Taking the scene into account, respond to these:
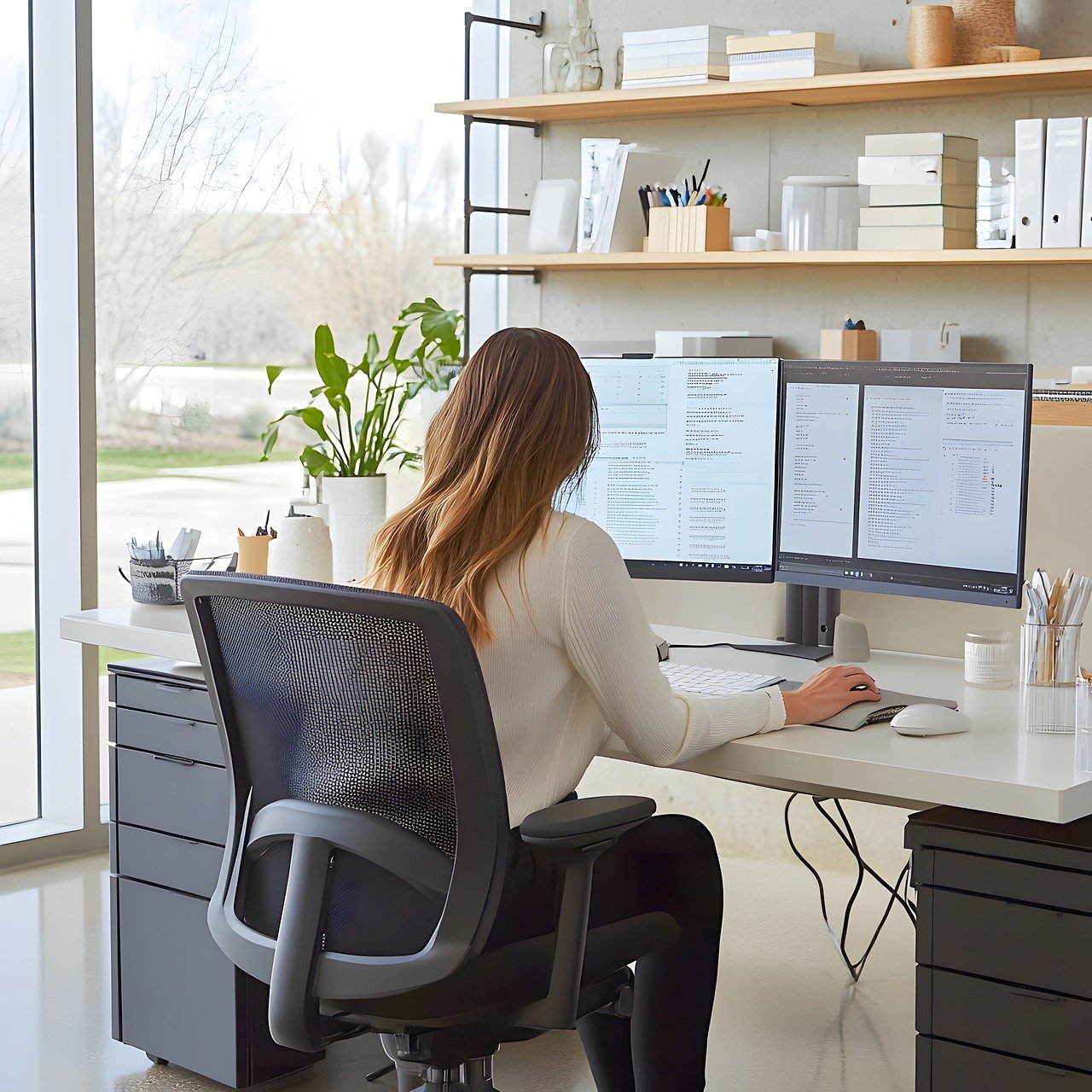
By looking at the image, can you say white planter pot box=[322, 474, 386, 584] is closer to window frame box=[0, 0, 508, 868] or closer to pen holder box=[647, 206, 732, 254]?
window frame box=[0, 0, 508, 868]

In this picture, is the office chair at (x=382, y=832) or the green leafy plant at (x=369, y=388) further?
the green leafy plant at (x=369, y=388)

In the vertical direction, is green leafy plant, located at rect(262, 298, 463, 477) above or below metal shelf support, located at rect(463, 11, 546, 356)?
below

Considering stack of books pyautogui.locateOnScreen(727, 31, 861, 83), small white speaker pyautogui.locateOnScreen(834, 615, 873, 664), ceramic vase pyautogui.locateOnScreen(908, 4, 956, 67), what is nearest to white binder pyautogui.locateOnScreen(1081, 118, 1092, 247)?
ceramic vase pyautogui.locateOnScreen(908, 4, 956, 67)

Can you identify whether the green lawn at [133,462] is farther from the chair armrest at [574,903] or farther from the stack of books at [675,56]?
the chair armrest at [574,903]

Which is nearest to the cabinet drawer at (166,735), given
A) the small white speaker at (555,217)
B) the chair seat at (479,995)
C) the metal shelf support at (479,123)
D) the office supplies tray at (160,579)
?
the office supplies tray at (160,579)

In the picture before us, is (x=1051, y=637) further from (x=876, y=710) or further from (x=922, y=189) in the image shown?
(x=922, y=189)

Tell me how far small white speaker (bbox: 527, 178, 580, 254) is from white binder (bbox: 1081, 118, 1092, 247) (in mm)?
1349

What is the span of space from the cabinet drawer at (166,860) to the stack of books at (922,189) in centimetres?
219

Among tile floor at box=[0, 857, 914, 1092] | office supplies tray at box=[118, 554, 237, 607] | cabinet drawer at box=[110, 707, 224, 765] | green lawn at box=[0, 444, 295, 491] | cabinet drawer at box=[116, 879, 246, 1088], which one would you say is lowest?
tile floor at box=[0, 857, 914, 1092]

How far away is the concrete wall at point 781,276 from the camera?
11.8 ft

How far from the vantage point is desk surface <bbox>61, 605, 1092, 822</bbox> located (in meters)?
1.61

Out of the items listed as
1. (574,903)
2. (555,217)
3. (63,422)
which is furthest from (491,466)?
(555,217)

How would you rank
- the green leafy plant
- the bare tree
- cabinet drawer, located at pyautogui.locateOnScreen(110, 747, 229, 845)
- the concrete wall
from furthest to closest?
1. the bare tree
2. the concrete wall
3. the green leafy plant
4. cabinet drawer, located at pyautogui.locateOnScreen(110, 747, 229, 845)

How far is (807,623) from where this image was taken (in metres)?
2.48
